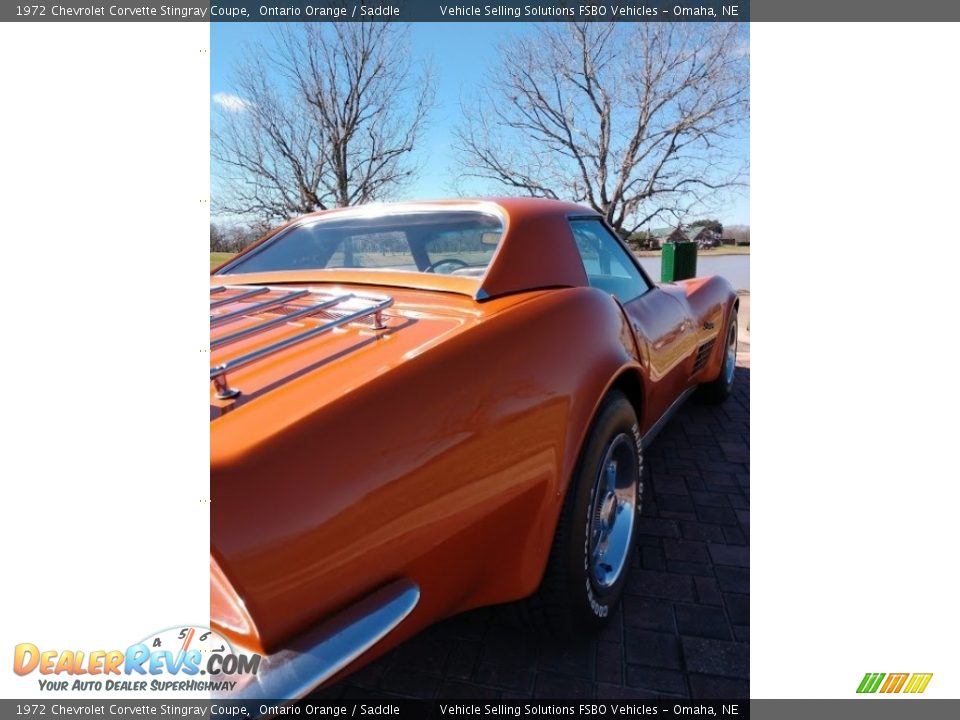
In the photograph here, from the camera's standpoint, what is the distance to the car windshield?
87.4 inches

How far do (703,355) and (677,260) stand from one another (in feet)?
21.6

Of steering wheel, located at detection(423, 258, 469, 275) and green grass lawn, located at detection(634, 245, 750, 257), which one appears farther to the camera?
green grass lawn, located at detection(634, 245, 750, 257)

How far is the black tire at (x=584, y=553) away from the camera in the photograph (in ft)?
5.11

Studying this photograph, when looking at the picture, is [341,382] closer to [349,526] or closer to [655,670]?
[349,526]

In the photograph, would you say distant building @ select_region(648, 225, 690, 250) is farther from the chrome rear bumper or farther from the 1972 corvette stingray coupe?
the chrome rear bumper

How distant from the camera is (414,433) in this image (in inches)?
42.8

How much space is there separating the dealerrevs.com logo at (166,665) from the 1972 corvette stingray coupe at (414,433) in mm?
27

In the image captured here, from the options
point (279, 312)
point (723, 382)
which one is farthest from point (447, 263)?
point (723, 382)

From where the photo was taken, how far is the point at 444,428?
1143mm

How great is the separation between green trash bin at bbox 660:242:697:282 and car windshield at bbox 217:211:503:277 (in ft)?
25.7

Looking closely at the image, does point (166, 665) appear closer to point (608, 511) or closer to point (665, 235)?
point (608, 511)

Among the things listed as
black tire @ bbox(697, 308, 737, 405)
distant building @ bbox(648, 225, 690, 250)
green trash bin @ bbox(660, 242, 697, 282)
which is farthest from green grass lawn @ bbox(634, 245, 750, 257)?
black tire @ bbox(697, 308, 737, 405)
